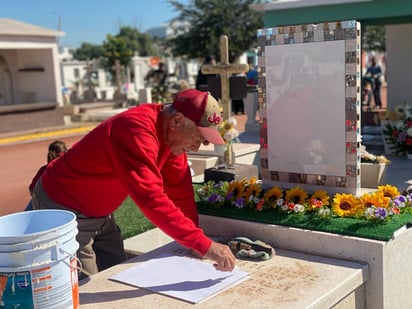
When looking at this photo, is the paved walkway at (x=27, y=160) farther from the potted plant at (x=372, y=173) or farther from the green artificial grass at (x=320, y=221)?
the green artificial grass at (x=320, y=221)

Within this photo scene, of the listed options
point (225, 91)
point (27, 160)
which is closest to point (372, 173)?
point (225, 91)

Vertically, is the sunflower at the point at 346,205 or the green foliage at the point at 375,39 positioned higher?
the green foliage at the point at 375,39

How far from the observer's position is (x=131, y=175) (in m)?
2.43

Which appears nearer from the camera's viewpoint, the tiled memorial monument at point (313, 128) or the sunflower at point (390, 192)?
the tiled memorial monument at point (313, 128)

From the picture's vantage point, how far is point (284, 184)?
370 cm

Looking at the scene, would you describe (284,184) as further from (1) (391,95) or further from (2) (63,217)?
(1) (391,95)

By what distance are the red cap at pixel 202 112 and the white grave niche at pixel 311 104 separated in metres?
1.05

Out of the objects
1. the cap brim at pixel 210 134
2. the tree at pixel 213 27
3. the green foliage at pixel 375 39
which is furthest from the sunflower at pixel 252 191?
the green foliage at pixel 375 39

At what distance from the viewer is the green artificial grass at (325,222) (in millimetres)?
2848

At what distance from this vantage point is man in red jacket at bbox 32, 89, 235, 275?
2443 mm

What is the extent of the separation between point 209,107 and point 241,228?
1007mm

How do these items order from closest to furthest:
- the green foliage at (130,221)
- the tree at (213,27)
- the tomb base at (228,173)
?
1. the green foliage at (130,221)
2. the tomb base at (228,173)
3. the tree at (213,27)

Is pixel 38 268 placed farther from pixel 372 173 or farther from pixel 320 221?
pixel 372 173

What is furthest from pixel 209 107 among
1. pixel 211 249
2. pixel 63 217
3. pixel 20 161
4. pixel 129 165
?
pixel 20 161
